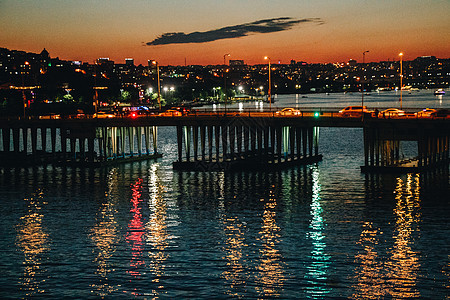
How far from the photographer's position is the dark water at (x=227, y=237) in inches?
1261

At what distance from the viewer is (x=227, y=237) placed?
42.0 metres

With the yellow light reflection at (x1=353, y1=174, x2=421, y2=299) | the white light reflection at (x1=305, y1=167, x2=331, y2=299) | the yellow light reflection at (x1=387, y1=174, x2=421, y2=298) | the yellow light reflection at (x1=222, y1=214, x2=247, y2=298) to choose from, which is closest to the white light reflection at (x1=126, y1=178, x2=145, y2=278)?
the yellow light reflection at (x1=222, y1=214, x2=247, y2=298)

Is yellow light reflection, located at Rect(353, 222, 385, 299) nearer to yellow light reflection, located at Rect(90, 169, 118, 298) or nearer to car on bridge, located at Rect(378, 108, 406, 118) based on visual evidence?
yellow light reflection, located at Rect(90, 169, 118, 298)

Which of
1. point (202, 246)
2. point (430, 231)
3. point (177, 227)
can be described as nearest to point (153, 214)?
point (177, 227)

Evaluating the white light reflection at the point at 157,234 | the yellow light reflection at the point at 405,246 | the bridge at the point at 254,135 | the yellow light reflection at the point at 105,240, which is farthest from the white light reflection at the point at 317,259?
the bridge at the point at 254,135

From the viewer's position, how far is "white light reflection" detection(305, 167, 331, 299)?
31172 mm

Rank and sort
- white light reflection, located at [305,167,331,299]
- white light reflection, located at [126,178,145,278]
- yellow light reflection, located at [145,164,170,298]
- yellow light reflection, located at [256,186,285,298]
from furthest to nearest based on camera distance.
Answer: white light reflection, located at [126,178,145,278], yellow light reflection, located at [145,164,170,298], yellow light reflection, located at [256,186,285,298], white light reflection, located at [305,167,331,299]

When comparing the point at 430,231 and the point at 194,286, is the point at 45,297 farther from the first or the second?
the point at 430,231

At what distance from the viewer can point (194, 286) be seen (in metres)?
31.9

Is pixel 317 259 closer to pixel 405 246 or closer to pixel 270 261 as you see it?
pixel 270 261

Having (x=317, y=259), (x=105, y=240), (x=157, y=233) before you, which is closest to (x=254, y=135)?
(x=157, y=233)

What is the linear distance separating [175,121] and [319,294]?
1899 inches

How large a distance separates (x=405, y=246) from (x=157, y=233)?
16.8 metres

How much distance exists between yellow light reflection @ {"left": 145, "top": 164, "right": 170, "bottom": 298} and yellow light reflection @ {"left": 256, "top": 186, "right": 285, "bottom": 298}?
538 centimetres
